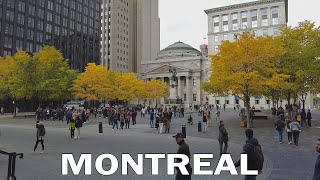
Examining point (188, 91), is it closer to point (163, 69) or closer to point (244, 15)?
point (163, 69)

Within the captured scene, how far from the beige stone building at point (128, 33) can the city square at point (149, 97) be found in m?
0.88

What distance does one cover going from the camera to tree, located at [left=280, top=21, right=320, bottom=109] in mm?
30047

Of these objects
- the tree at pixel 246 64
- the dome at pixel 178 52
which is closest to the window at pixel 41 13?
the dome at pixel 178 52

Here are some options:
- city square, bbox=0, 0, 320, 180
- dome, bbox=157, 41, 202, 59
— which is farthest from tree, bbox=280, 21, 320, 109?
dome, bbox=157, 41, 202, 59

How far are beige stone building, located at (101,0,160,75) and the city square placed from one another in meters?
0.88

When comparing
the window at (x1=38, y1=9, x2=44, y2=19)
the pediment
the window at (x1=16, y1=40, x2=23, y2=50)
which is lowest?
the pediment

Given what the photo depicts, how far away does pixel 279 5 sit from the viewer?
307 feet

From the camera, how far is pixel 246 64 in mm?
29578

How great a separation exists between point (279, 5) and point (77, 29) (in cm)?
6778

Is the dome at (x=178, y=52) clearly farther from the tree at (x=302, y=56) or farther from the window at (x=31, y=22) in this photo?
the tree at (x=302, y=56)

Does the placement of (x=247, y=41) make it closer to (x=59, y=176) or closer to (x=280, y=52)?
(x=280, y=52)

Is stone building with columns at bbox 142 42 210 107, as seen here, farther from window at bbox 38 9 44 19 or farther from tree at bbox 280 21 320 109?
tree at bbox 280 21 320 109

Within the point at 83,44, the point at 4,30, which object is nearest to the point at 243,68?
the point at 4,30

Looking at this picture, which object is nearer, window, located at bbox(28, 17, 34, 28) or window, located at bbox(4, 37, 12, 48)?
window, located at bbox(4, 37, 12, 48)
